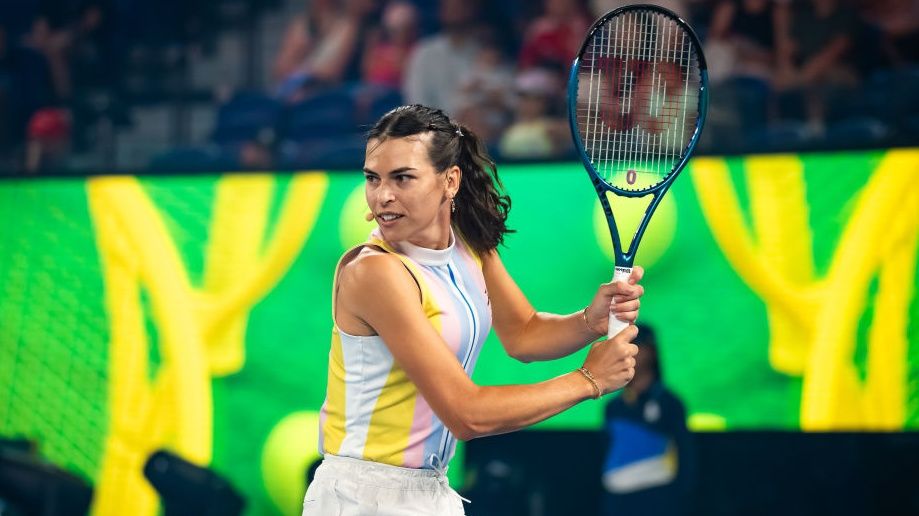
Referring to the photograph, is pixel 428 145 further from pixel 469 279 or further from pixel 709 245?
pixel 709 245

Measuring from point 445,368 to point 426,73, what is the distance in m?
4.23

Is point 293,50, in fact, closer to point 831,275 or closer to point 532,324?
point 831,275

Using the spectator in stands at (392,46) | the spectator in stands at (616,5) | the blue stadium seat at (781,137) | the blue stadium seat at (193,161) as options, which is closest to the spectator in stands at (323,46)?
the spectator in stands at (392,46)

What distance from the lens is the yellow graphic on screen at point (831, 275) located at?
4.52m

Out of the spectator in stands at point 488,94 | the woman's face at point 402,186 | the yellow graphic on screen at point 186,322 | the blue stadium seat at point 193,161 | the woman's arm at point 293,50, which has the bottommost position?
the yellow graphic on screen at point 186,322

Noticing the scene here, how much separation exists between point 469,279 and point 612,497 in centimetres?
242

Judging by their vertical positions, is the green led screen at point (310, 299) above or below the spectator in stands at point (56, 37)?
below

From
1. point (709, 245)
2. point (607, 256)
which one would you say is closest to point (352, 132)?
point (607, 256)

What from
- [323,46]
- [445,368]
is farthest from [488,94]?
[445,368]

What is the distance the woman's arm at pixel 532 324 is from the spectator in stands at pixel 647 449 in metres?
1.95

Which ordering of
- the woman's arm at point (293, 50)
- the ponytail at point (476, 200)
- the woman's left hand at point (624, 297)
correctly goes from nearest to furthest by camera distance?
the woman's left hand at point (624, 297)
the ponytail at point (476, 200)
the woman's arm at point (293, 50)

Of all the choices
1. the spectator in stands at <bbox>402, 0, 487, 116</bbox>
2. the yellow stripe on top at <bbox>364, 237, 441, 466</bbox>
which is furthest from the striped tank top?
the spectator in stands at <bbox>402, 0, 487, 116</bbox>

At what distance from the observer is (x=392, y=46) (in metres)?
6.78

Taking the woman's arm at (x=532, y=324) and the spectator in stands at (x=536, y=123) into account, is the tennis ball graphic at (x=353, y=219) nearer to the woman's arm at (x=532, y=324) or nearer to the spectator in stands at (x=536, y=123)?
the spectator in stands at (x=536, y=123)
